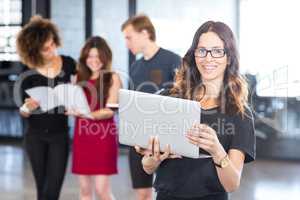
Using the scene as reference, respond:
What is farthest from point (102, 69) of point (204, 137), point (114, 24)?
point (114, 24)

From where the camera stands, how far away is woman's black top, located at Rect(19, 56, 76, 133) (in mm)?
3168

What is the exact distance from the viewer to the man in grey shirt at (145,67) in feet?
10.7

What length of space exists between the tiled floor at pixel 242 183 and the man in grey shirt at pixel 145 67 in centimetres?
130

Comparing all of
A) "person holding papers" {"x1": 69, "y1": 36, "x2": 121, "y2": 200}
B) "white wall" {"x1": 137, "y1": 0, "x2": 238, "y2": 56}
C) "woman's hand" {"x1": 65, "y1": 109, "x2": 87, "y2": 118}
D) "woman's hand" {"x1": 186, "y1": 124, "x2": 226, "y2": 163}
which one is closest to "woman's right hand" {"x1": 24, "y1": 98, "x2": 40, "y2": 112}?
"woman's hand" {"x1": 65, "y1": 109, "x2": 87, "y2": 118}

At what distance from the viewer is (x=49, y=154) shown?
10.4ft

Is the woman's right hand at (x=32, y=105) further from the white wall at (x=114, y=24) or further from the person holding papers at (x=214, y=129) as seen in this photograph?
the white wall at (x=114, y=24)

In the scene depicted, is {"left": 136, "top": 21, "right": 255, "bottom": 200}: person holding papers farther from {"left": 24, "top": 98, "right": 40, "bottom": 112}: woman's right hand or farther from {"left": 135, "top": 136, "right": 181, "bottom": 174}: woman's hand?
{"left": 24, "top": 98, "right": 40, "bottom": 112}: woman's right hand

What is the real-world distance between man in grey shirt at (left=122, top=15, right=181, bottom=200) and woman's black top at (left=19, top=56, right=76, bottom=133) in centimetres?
48

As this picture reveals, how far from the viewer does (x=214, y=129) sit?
165cm

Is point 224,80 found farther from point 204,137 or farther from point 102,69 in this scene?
point 102,69

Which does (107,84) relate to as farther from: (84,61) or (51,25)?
(51,25)

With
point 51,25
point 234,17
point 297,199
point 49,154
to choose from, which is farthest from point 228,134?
point 234,17

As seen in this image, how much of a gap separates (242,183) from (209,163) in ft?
11.8

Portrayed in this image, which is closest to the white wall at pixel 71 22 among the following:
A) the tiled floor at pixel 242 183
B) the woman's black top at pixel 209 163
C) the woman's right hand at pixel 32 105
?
the tiled floor at pixel 242 183
